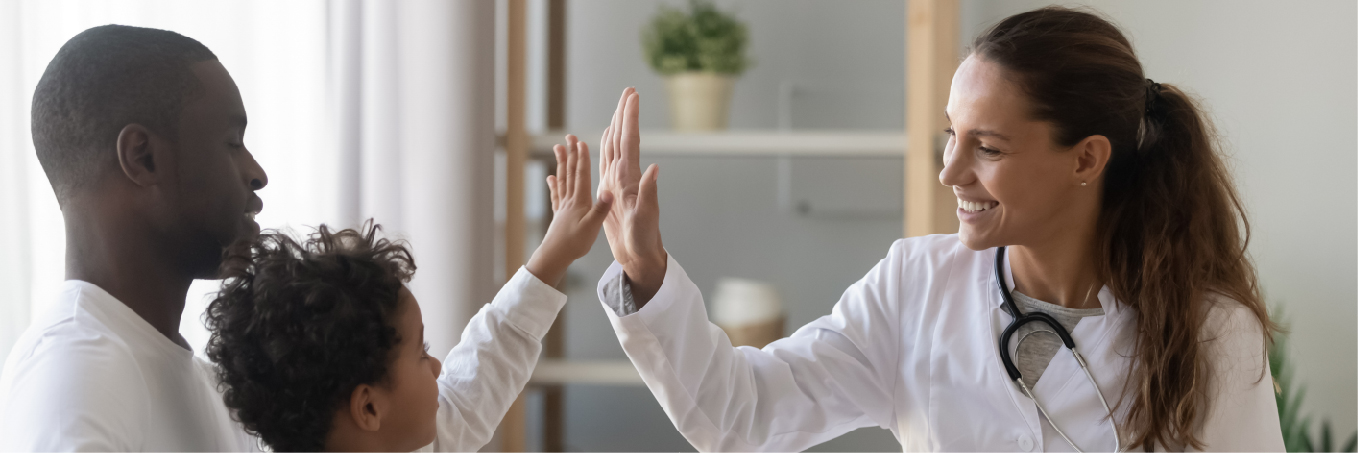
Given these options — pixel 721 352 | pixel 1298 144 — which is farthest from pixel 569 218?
pixel 1298 144

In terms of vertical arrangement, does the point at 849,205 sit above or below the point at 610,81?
below

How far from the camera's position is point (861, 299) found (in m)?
1.24

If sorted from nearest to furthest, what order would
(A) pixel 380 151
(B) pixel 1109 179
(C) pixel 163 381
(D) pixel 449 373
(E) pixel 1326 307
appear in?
(C) pixel 163 381 → (D) pixel 449 373 → (B) pixel 1109 179 → (A) pixel 380 151 → (E) pixel 1326 307

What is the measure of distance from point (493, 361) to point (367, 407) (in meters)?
0.18

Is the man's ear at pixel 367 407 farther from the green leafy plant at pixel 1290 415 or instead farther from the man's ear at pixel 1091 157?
the green leafy plant at pixel 1290 415

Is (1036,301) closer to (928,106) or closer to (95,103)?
(928,106)

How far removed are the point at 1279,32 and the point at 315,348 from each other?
2.15 meters

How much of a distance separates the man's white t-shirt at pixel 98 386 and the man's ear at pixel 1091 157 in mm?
967

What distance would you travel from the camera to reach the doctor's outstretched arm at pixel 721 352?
3.57ft

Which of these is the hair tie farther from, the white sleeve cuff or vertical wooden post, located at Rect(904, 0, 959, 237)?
the white sleeve cuff

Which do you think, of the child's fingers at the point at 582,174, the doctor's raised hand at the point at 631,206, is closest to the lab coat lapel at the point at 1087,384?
the doctor's raised hand at the point at 631,206

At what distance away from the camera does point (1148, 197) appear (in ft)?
3.69

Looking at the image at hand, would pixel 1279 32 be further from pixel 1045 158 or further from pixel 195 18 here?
pixel 195 18

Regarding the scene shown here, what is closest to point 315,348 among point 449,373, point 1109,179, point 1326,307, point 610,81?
point 449,373
